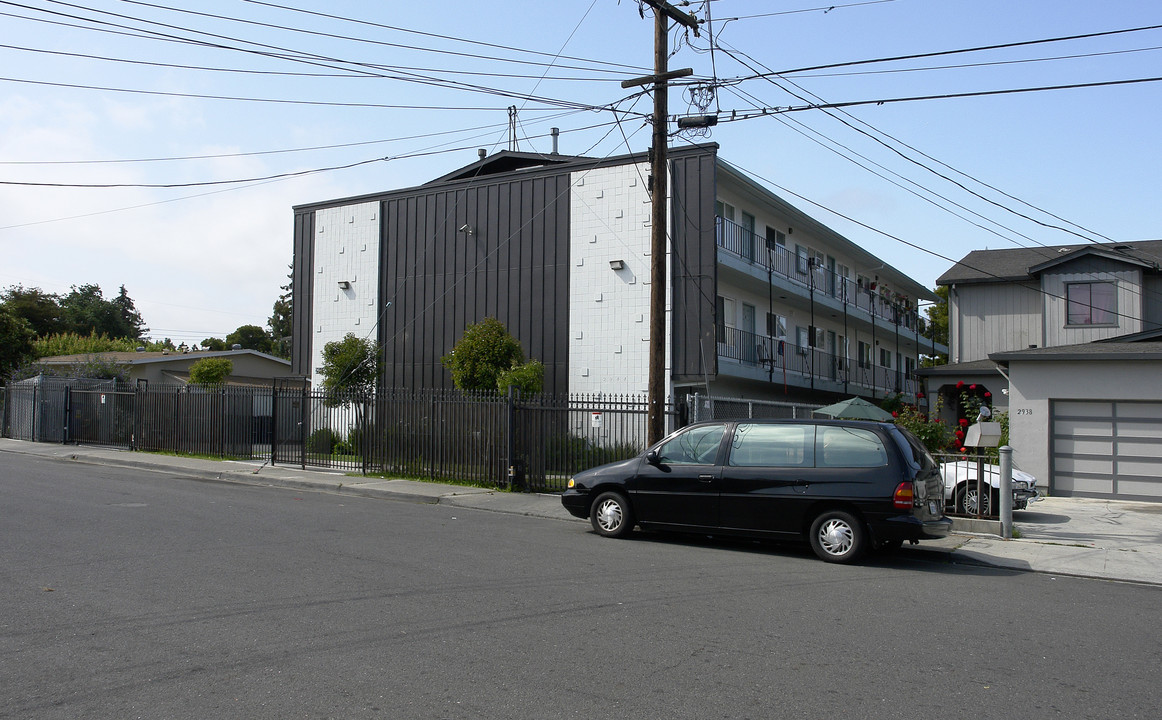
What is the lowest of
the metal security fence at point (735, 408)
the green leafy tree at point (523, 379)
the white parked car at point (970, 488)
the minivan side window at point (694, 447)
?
the white parked car at point (970, 488)

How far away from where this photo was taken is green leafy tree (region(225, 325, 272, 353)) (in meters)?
76.1

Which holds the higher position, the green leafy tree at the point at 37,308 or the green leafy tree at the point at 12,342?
the green leafy tree at the point at 37,308

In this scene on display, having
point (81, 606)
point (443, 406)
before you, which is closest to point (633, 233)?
point (443, 406)

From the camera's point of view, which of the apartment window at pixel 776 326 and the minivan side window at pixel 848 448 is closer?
the minivan side window at pixel 848 448

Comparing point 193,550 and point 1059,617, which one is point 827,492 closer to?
point 1059,617

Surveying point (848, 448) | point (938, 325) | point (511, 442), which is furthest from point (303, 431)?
point (938, 325)

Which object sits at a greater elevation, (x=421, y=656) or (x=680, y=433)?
(x=680, y=433)

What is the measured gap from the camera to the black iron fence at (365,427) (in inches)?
656

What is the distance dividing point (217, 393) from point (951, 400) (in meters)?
22.4

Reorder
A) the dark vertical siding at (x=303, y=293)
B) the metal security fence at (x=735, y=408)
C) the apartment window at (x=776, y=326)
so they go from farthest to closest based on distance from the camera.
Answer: the dark vertical siding at (x=303, y=293) → the apartment window at (x=776, y=326) → the metal security fence at (x=735, y=408)

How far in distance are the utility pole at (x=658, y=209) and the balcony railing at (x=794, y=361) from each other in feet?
30.5

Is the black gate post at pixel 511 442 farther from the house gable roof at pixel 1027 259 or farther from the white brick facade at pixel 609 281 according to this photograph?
the house gable roof at pixel 1027 259

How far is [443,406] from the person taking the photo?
18.0m

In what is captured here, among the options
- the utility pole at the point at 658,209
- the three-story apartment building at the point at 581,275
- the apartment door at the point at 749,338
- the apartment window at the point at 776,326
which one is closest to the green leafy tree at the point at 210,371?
the three-story apartment building at the point at 581,275
